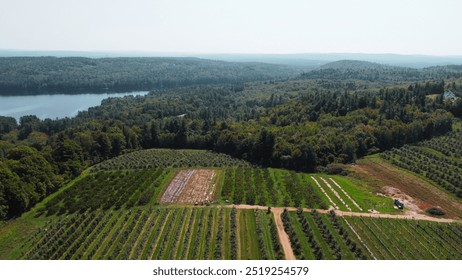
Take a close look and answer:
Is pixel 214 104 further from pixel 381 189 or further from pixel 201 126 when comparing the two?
pixel 381 189

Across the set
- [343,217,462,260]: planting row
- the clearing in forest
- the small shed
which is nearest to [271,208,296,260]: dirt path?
Answer: [343,217,462,260]: planting row

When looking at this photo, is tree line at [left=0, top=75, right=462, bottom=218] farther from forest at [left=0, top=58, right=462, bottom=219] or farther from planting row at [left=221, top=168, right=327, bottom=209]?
planting row at [left=221, top=168, right=327, bottom=209]

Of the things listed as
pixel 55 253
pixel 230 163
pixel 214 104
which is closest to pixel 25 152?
pixel 55 253

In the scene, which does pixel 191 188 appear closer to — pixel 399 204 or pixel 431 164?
pixel 399 204

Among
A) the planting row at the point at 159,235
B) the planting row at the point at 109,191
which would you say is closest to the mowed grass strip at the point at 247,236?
the planting row at the point at 159,235

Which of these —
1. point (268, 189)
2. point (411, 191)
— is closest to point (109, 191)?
point (268, 189)

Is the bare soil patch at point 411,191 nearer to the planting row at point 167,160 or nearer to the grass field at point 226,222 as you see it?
the grass field at point 226,222

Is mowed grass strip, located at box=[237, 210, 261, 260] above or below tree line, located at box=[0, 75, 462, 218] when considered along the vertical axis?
below
